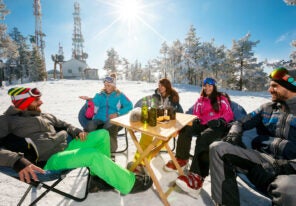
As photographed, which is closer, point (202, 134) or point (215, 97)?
point (202, 134)

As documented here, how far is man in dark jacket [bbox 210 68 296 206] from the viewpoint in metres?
1.72

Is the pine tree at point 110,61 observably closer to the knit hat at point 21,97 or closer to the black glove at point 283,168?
the knit hat at point 21,97

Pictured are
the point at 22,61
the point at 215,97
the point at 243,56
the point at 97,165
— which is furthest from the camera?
the point at 22,61

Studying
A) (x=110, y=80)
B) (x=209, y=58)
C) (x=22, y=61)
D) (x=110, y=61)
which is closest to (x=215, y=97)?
(x=110, y=80)

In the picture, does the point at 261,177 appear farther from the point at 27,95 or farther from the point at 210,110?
the point at 27,95

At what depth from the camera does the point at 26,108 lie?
7.47 feet

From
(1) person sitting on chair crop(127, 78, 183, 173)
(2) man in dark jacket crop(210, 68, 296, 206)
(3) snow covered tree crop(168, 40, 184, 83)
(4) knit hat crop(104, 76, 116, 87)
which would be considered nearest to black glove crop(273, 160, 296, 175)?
(2) man in dark jacket crop(210, 68, 296, 206)

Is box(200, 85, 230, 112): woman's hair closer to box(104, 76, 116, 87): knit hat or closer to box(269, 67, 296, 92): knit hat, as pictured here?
box(269, 67, 296, 92): knit hat

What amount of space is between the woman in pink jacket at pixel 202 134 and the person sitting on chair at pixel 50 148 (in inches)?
24.8

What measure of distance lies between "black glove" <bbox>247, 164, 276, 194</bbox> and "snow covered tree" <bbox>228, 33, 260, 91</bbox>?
30.6m

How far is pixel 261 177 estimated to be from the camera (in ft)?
5.93

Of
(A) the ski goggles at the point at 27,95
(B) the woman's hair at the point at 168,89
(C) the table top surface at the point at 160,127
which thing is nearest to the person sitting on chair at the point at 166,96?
(B) the woman's hair at the point at 168,89

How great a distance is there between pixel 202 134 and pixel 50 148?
2.25 metres

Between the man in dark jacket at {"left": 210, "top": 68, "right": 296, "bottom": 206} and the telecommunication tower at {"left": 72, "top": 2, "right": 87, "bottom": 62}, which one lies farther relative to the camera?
the telecommunication tower at {"left": 72, "top": 2, "right": 87, "bottom": 62}
